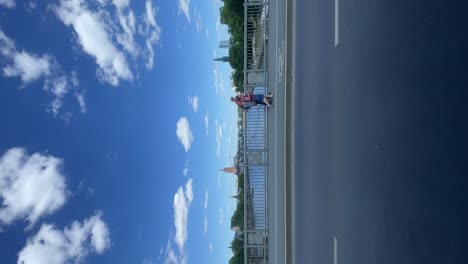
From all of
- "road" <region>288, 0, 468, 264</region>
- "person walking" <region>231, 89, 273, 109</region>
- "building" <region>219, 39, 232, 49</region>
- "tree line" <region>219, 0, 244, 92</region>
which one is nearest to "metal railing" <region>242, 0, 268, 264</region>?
"person walking" <region>231, 89, 273, 109</region>

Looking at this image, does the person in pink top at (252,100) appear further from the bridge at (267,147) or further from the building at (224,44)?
the building at (224,44)

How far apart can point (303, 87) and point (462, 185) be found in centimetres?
691

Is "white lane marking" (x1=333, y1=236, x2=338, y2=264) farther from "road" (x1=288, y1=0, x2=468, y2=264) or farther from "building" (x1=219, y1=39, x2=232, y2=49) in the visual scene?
"building" (x1=219, y1=39, x2=232, y2=49)

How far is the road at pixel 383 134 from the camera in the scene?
18.9 feet

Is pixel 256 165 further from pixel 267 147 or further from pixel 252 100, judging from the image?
pixel 252 100

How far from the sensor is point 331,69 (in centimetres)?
1000

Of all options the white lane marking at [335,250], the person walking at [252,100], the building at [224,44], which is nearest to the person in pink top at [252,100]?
the person walking at [252,100]

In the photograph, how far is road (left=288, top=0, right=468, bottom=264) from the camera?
5.76 meters

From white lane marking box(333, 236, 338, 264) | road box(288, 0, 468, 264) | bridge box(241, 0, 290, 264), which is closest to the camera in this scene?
road box(288, 0, 468, 264)

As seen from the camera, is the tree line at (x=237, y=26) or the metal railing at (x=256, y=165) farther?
the tree line at (x=237, y=26)

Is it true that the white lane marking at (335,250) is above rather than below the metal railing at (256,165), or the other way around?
below

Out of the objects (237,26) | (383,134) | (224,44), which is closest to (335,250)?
(383,134)

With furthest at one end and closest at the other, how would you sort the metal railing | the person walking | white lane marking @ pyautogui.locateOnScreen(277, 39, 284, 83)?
1. the metal railing
2. the person walking
3. white lane marking @ pyautogui.locateOnScreen(277, 39, 284, 83)

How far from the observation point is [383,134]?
24.4 ft
